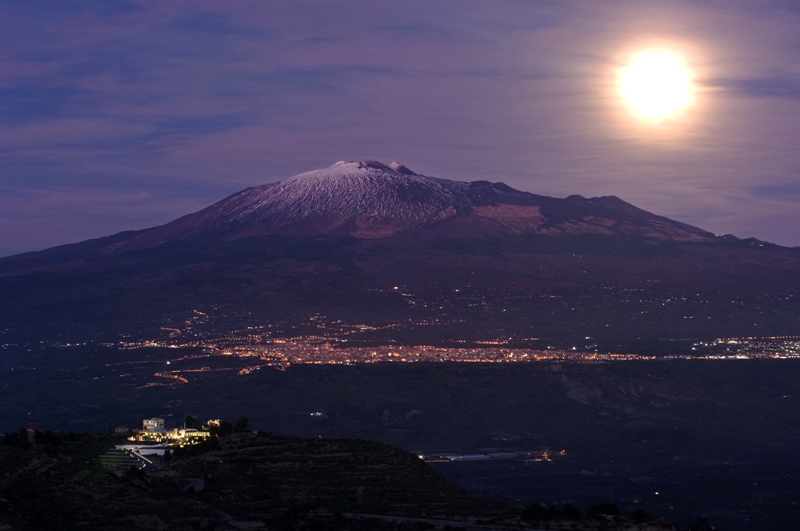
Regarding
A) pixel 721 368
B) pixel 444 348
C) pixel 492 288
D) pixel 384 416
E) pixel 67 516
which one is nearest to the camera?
pixel 67 516

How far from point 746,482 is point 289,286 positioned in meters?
112

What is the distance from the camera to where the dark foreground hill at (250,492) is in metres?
37.0

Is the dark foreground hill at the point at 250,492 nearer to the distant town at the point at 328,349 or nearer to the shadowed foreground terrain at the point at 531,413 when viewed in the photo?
the shadowed foreground terrain at the point at 531,413

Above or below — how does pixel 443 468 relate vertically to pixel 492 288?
below

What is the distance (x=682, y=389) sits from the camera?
12825 cm

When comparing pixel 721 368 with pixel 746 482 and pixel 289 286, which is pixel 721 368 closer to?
pixel 746 482

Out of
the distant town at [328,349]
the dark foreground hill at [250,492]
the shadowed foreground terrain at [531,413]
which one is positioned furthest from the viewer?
the distant town at [328,349]

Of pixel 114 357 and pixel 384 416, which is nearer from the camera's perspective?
pixel 384 416

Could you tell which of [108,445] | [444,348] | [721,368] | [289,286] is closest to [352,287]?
[289,286]

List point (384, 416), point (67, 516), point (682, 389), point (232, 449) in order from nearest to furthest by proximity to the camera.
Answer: point (67, 516) < point (232, 449) < point (384, 416) < point (682, 389)

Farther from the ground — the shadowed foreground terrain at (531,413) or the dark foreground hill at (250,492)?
the dark foreground hill at (250,492)

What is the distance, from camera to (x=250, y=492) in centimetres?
4494

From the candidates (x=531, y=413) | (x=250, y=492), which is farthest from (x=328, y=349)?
(x=250, y=492)

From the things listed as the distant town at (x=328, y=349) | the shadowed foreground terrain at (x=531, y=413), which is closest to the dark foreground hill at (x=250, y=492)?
the shadowed foreground terrain at (x=531, y=413)
